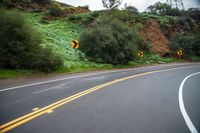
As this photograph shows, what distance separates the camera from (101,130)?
557 centimetres

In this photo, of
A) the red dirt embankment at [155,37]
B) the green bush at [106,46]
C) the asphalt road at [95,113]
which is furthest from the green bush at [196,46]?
the asphalt road at [95,113]

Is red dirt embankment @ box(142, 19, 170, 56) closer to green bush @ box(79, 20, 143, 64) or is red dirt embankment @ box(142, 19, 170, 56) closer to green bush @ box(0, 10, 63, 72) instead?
green bush @ box(79, 20, 143, 64)

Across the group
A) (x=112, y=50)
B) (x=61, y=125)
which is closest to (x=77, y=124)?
(x=61, y=125)

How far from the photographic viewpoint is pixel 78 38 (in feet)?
106

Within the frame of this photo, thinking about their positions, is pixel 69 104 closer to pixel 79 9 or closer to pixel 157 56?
pixel 157 56

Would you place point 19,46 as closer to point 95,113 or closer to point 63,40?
point 95,113

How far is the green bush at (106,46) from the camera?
2886cm

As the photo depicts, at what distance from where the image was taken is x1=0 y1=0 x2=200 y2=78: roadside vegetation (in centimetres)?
1686

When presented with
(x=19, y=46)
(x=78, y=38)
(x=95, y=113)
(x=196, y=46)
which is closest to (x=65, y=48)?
(x=78, y=38)

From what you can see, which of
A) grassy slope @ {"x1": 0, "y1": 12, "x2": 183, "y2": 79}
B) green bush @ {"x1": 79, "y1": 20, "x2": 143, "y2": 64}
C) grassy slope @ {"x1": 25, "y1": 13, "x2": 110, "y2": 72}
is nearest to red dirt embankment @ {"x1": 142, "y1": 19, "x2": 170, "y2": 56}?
grassy slope @ {"x1": 0, "y1": 12, "x2": 183, "y2": 79}

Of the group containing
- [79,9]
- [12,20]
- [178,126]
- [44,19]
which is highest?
[79,9]

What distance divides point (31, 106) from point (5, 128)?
2.27m

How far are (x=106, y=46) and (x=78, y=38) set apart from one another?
5099mm

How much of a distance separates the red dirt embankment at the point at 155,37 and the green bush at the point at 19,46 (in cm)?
3057
